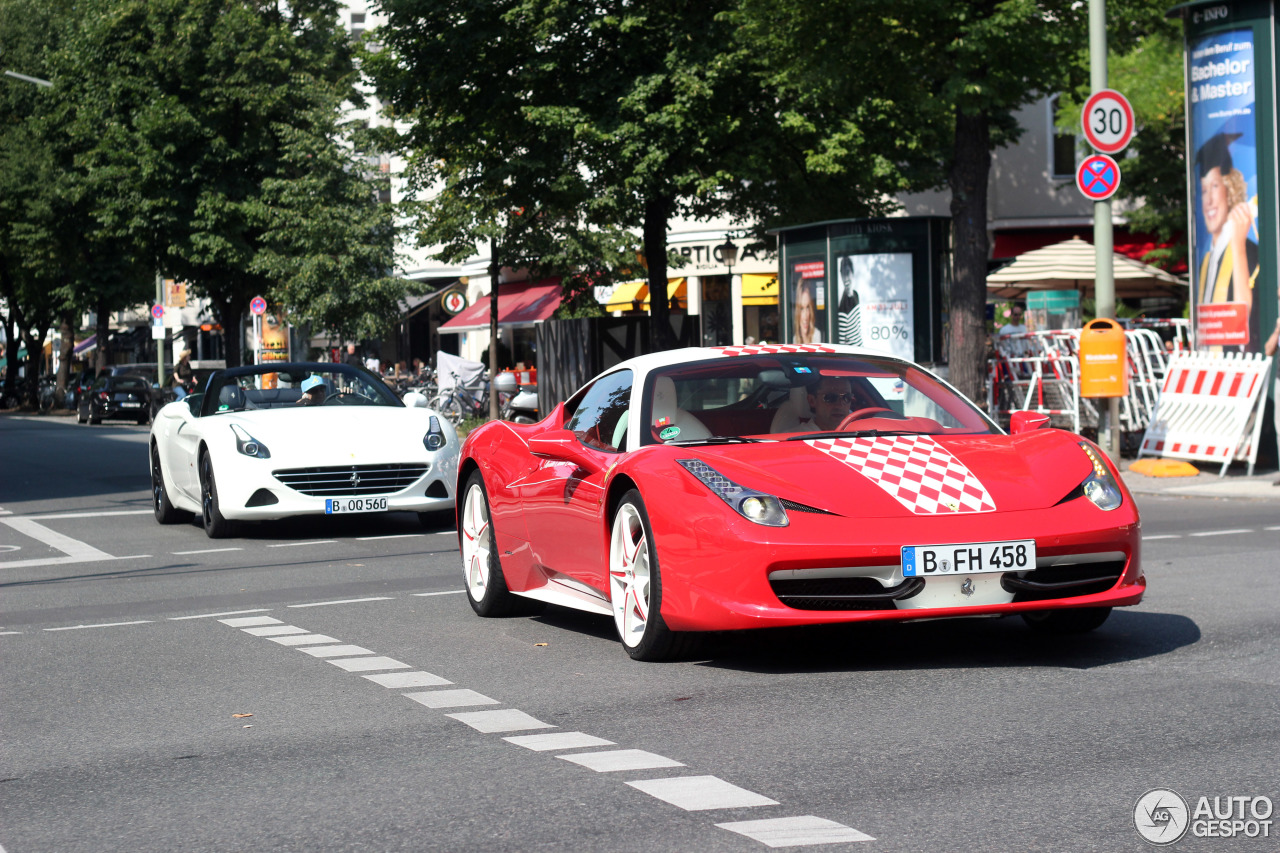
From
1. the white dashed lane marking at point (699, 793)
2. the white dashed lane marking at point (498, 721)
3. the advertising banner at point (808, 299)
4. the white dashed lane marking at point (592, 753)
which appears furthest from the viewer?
the advertising banner at point (808, 299)

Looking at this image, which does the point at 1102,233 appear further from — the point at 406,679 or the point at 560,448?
the point at 406,679

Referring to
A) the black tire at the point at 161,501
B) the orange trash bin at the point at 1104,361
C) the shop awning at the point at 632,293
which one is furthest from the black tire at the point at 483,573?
the shop awning at the point at 632,293

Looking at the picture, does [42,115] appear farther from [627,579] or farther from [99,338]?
[627,579]

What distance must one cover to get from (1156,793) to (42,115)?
52330 mm

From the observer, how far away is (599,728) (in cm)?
583

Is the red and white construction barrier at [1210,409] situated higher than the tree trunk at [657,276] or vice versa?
the tree trunk at [657,276]

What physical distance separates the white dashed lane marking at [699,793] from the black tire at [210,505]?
909 centimetres

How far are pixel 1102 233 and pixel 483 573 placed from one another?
37.2ft

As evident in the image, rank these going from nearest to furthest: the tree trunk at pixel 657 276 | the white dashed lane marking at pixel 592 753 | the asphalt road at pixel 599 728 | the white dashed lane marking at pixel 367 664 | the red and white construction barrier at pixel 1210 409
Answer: the white dashed lane marking at pixel 592 753
the asphalt road at pixel 599 728
the white dashed lane marking at pixel 367 664
the red and white construction barrier at pixel 1210 409
the tree trunk at pixel 657 276

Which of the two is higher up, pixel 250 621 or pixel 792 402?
pixel 792 402

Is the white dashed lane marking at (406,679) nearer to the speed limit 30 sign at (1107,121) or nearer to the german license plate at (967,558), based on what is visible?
the german license plate at (967,558)

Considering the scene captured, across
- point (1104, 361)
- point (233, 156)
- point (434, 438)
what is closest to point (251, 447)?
point (434, 438)

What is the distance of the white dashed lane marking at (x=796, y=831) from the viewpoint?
423cm

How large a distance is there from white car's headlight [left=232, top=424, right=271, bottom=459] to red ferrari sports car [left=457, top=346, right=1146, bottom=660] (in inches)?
215
